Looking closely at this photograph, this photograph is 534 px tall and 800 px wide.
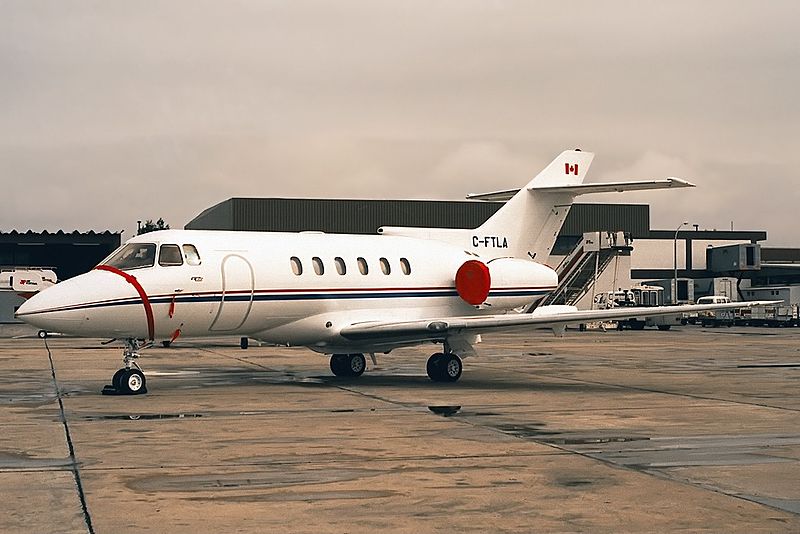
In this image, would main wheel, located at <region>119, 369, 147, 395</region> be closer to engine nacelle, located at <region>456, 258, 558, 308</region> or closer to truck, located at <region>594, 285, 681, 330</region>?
engine nacelle, located at <region>456, 258, 558, 308</region>

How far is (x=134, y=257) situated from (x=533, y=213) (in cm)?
1092

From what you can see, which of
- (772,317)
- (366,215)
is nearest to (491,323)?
(772,317)

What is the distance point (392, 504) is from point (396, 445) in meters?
3.57

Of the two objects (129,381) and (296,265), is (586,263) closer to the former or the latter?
(296,265)

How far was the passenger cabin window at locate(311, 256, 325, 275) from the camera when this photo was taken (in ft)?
73.5

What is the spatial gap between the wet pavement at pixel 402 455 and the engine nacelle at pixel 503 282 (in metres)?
2.19

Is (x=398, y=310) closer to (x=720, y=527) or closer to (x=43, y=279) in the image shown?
(x=720, y=527)

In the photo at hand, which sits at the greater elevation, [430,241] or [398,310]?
[430,241]

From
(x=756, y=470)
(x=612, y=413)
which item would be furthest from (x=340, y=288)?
(x=756, y=470)

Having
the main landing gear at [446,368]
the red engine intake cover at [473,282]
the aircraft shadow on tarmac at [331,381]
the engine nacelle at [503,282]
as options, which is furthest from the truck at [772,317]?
the main landing gear at [446,368]

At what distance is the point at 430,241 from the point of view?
25.7 m

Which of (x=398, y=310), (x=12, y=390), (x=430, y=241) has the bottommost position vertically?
(x=12, y=390)

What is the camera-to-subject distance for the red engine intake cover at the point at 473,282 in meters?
24.5

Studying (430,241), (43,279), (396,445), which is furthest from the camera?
(43,279)
